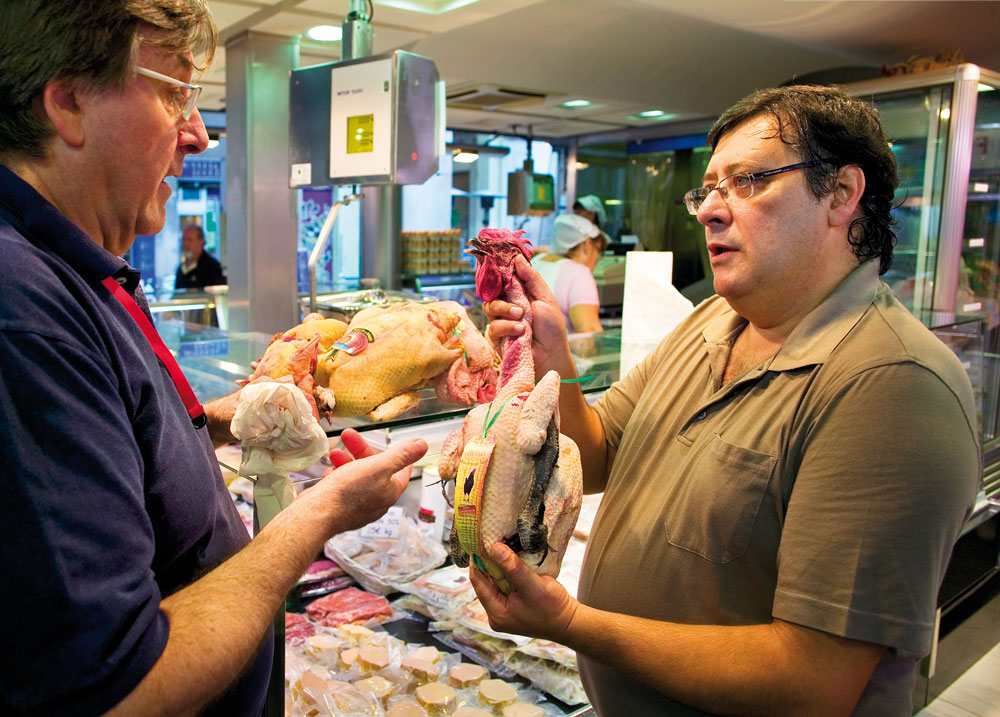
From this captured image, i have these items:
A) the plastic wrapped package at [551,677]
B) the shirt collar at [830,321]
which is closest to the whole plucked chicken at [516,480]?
the shirt collar at [830,321]

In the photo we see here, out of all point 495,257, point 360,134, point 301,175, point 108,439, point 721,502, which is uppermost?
point 360,134

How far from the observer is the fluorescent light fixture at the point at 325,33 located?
472cm

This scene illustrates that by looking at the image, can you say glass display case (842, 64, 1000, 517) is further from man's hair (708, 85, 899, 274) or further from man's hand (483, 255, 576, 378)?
man's hand (483, 255, 576, 378)

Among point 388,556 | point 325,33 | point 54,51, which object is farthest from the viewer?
point 325,33

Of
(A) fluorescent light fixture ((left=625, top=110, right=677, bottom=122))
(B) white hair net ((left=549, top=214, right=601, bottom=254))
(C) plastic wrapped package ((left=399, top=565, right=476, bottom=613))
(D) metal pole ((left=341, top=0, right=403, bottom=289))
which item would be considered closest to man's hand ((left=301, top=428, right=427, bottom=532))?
(C) plastic wrapped package ((left=399, top=565, right=476, bottom=613))

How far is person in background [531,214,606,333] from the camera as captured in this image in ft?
17.5

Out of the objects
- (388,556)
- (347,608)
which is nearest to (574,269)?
(388,556)

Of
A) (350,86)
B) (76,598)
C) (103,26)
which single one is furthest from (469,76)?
(76,598)

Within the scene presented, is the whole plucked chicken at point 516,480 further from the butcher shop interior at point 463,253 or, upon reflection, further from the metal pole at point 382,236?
the metal pole at point 382,236

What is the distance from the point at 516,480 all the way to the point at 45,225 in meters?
0.81

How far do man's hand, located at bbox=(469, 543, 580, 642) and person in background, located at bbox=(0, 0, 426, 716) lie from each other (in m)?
0.24

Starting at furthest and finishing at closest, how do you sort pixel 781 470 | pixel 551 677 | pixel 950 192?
pixel 950 192
pixel 551 677
pixel 781 470

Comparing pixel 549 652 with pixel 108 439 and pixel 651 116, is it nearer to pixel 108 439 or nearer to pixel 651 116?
pixel 108 439

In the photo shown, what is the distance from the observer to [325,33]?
4906 millimetres
